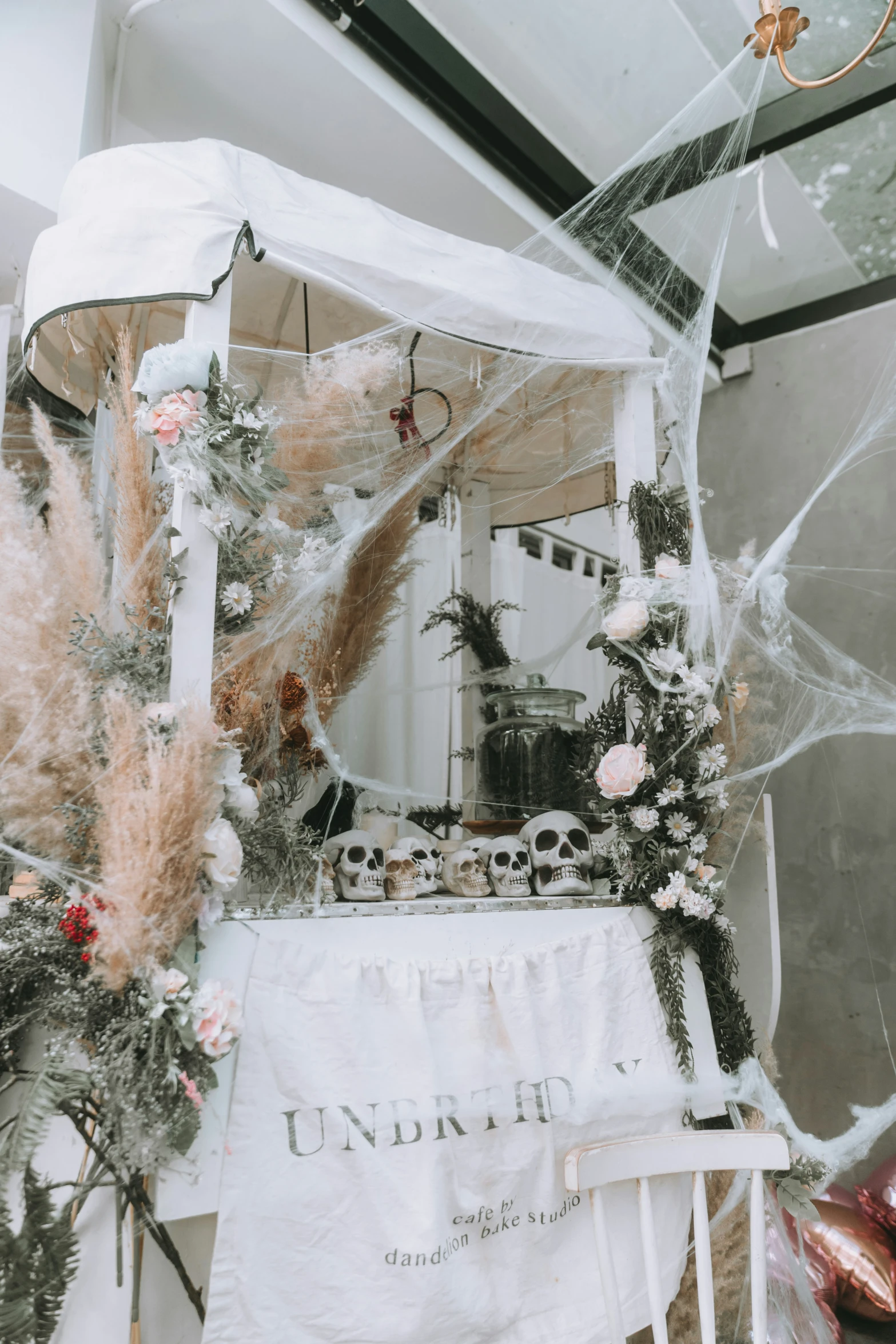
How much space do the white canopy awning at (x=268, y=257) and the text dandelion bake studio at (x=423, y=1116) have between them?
1.45 meters

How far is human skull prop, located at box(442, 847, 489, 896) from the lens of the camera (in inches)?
74.3

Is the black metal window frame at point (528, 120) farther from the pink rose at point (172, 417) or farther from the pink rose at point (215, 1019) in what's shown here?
the pink rose at point (215, 1019)

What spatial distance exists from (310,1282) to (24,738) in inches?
38.8

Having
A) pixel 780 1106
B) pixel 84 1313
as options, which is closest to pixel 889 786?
pixel 780 1106

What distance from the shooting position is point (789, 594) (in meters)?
3.79

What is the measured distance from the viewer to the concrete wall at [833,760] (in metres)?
3.33

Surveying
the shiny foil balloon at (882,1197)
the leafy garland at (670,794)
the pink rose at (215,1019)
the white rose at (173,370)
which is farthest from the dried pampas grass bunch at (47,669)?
the shiny foil balloon at (882,1197)

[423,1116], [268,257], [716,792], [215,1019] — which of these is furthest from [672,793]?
[268,257]

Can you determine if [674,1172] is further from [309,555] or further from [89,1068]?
[309,555]

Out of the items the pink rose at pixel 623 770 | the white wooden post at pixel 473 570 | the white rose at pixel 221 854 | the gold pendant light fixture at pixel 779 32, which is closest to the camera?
the white rose at pixel 221 854

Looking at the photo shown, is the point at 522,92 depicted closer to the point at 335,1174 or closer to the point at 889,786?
the point at 889,786

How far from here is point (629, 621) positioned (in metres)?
1.99

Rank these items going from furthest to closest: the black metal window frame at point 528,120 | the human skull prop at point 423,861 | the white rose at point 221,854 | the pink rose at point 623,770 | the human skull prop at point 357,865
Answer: the black metal window frame at point 528,120 < the pink rose at point 623,770 < the human skull prop at point 423,861 < the human skull prop at point 357,865 < the white rose at point 221,854

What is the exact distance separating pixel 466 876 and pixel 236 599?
0.77 m
